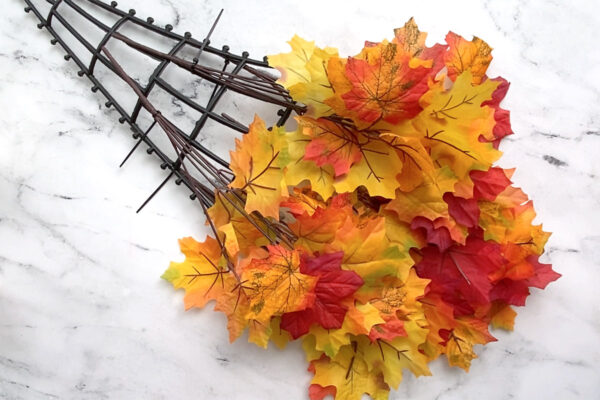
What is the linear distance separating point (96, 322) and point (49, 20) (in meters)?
0.44

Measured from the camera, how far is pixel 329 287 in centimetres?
77

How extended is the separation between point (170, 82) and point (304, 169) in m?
0.25

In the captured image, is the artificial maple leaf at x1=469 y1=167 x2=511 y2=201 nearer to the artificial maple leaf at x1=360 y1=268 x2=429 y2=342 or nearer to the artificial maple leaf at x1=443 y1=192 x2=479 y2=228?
the artificial maple leaf at x1=443 y1=192 x2=479 y2=228

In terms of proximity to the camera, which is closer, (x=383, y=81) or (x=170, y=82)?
(x=383, y=81)

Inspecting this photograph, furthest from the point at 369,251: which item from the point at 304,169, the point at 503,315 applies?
the point at 503,315

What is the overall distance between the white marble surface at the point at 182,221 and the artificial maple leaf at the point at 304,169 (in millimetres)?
170

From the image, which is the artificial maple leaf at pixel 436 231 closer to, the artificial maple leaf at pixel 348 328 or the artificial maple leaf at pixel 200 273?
the artificial maple leaf at pixel 348 328

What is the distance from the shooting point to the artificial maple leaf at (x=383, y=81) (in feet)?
2.36

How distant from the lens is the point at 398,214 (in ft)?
2.65

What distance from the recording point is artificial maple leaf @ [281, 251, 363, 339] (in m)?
0.76

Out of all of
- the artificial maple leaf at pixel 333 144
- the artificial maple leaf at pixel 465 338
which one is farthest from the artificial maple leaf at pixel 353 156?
the artificial maple leaf at pixel 465 338

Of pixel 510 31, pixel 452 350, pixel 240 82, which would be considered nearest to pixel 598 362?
pixel 452 350

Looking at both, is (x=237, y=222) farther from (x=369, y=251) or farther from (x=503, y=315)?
(x=503, y=315)

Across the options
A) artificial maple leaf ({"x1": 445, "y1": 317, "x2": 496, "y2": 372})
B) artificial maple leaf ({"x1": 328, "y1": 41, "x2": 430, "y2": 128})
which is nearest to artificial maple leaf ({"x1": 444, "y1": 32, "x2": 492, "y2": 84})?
artificial maple leaf ({"x1": 328, "y1": 41, "x2": 430, "y2": 128})
